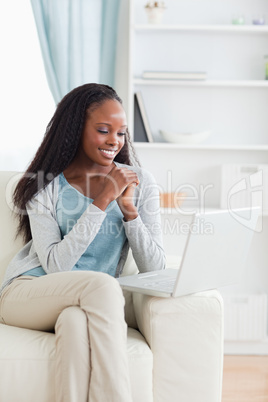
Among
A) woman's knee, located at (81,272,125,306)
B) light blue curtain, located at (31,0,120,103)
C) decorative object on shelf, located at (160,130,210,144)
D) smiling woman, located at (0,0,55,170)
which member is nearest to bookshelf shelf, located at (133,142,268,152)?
decorative object on shelf, located at (160,130,210,144)

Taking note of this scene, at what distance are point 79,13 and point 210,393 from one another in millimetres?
2052

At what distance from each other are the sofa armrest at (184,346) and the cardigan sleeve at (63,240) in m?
0.29

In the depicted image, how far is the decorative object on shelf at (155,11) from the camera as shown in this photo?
288 cm

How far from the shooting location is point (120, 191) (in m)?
1.86

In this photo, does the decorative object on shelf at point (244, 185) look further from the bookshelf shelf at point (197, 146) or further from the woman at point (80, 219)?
the woman at point (80, 219)

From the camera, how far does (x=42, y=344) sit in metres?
1.60

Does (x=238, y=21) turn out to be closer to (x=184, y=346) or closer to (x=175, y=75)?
(x=175, y=75)

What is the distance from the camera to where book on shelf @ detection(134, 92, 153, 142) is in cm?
290

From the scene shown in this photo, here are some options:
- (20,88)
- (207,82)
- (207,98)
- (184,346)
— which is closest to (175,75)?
(207,82)

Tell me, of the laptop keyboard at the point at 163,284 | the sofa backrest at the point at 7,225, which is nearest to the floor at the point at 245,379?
the laptop keyboard at the point at 163,284

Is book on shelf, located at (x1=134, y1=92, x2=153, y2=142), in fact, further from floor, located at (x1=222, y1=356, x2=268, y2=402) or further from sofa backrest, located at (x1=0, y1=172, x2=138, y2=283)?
floor, located at (x1=222, y1=356, x2=268, y2=402)

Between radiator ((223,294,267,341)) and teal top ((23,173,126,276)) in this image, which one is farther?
radiator ((223,294,267,341))

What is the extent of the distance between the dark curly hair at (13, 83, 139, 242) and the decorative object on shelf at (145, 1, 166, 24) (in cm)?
102

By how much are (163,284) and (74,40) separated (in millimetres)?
1665
